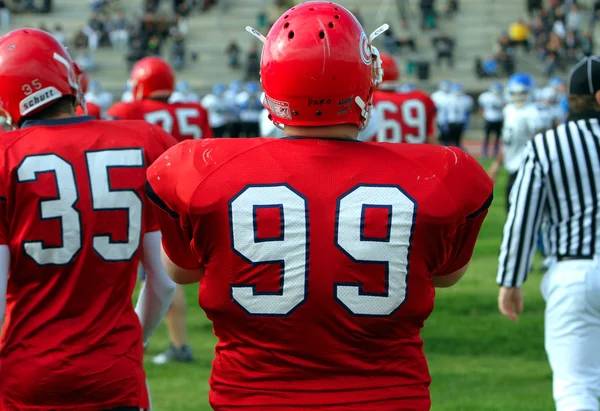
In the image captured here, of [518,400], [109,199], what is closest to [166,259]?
[109,199]

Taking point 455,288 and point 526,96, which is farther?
point 526,96

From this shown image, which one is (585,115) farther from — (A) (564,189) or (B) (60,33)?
(B) (60,33)

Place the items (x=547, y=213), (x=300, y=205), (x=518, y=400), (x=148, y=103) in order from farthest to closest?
1. (x=148, y=103)
2. (x=518, y=400)
3. (x=547, y=213)
4. (x=300, y=205)

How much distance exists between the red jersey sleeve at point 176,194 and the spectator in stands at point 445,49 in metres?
34.8

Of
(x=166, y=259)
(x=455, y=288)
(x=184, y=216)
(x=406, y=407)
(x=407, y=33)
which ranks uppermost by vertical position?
(x=184, y=216)

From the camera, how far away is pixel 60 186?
309 centimetres

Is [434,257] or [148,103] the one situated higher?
[434,257]

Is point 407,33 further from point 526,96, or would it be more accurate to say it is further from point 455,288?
point 455,288

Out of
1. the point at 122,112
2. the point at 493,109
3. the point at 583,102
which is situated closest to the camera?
the point at 583,102

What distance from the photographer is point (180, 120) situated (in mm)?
8711

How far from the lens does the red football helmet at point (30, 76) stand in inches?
126

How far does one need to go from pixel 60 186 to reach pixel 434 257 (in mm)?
1249

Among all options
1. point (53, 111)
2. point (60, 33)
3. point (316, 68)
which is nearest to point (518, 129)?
point (53, 111)

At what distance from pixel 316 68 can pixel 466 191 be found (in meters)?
0.45
